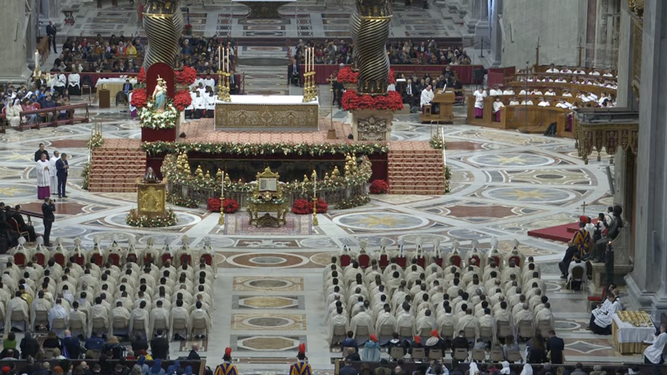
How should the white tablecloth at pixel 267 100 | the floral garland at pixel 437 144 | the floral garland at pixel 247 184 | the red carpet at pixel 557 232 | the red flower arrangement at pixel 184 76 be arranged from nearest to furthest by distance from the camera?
the red carpet at pixel 557 232 → the floral garland at pixel 247 184 → the floral garland at pixel 437 144 → the white tablecloth at pixel 267 100 → the red flower arrangement at pixel 184 76

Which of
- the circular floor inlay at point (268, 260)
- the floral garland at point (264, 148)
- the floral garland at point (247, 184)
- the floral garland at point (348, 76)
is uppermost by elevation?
the floral garland at point (348, 76)

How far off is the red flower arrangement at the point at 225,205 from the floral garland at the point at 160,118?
3658 millimetres

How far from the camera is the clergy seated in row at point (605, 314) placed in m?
27.2

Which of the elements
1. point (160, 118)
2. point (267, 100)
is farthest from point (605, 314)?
point (267, 100)

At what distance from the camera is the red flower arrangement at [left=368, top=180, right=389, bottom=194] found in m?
40.0

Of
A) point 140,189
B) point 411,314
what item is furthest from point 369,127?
point 411,314

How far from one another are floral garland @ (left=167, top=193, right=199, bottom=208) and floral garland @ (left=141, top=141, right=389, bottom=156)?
1.51 meters

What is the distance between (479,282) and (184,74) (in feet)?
55.1

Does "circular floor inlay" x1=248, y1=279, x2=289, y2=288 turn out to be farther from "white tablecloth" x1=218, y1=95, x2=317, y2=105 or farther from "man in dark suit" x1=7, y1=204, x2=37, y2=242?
"white tablecloth" x1=218, y1=95, x2=317, y2=105

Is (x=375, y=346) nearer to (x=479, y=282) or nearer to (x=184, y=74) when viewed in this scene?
(x=479, y=282)

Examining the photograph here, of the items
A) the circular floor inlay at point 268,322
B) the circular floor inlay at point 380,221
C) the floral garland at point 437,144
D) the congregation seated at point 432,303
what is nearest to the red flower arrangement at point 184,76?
the floral garland at point 437,144

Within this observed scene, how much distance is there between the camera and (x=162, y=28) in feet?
135

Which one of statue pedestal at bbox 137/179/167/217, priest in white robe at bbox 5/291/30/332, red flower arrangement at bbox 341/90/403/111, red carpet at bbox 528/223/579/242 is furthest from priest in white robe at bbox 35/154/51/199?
red carpet at bbox 528/223/579/242

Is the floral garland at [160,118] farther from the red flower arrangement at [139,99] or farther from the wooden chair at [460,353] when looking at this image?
the wooden chair at [460,353]
